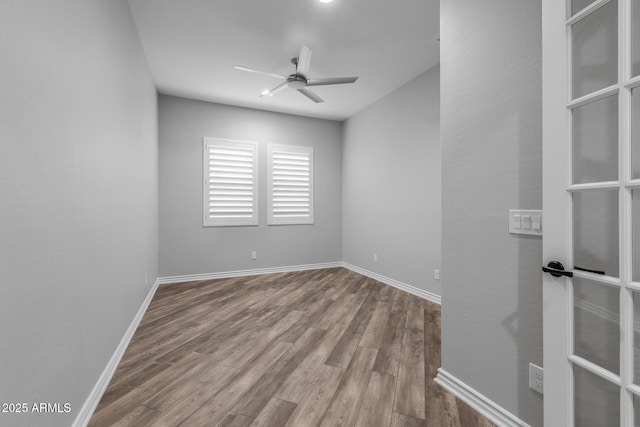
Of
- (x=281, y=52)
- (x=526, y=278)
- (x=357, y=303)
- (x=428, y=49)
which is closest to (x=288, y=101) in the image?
(x=281, y=52)

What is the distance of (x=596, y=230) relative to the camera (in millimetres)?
1072

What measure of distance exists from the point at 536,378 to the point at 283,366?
60.1 inches

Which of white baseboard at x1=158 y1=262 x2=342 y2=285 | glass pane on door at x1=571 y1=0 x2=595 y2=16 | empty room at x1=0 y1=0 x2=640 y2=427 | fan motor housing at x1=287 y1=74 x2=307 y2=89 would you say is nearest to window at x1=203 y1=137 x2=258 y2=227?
white baseboard at x1=158 y1=262 x2=342 y2=285

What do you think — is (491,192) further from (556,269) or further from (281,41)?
(281,41)

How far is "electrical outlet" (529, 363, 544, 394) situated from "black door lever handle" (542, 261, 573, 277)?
20.9 inches

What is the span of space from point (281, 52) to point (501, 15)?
232cm

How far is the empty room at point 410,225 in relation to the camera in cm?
99

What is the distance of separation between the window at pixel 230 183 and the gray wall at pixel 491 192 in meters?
3.66

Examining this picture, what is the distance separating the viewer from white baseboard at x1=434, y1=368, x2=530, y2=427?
1.43 meters

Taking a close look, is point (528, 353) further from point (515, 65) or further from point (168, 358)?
point (168, 358)

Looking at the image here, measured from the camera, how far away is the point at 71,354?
1.30 m

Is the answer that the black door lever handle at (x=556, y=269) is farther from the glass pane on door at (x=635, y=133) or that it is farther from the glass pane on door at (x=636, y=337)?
the glass pane on door at (x=635, y=133)

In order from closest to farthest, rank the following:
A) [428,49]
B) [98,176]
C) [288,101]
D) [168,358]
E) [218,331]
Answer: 1. [98,176]
2. [168,358]
3. [218,331]
4. [428,49]
5. [288,101]

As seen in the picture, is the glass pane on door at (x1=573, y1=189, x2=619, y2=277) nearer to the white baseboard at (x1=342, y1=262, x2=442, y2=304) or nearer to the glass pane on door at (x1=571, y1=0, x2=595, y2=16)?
the glass pane on door at (x1=571, y1=0, x2=595, y2=16)
